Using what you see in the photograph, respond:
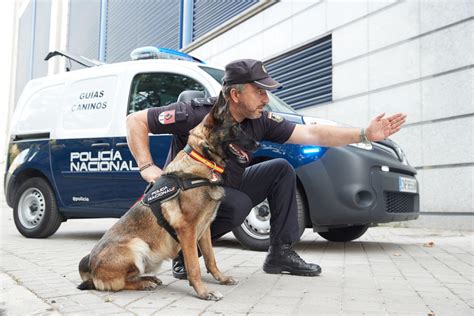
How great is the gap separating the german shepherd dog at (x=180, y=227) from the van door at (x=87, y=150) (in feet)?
A: 8.31

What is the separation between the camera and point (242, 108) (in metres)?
2.99

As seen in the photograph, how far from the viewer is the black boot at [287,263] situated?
11.4 ft

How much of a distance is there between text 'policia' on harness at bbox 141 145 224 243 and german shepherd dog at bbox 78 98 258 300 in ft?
0.07

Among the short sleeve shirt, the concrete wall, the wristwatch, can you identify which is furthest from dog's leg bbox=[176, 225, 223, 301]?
the concrete wall

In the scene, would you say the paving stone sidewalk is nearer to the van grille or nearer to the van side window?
the van grille

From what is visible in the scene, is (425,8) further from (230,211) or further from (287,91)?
(230,211)

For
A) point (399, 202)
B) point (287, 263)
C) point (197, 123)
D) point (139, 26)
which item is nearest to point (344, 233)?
point (399, 202)

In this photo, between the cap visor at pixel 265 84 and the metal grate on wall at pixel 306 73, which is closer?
the cap visor at pixel 265 84

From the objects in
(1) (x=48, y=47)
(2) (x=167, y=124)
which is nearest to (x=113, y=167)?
(2) (x=167, y=124)

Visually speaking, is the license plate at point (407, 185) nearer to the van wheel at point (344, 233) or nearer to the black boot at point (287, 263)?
the van wheel at point (344, 233)

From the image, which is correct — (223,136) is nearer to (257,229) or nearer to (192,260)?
(192,260)

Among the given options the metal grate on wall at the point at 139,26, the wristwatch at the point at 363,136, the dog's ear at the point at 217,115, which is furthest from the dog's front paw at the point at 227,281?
the metal grate on wall at the point at 139,26

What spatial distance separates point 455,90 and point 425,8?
1.66 m

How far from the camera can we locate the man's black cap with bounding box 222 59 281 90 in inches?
113
